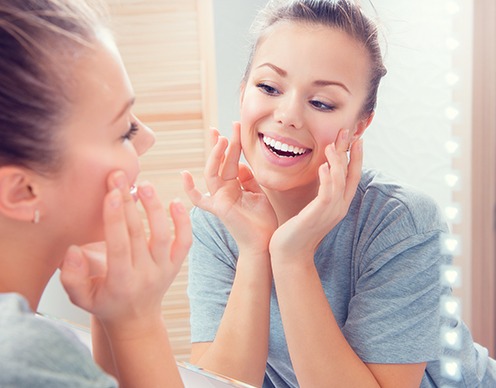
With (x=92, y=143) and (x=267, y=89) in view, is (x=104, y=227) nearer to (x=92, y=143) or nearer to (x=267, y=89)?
(x=92, y=143)

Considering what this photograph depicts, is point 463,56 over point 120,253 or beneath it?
over

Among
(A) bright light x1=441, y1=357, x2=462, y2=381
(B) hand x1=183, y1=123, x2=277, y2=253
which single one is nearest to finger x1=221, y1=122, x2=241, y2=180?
(B) hand x1=183, y1=123, x2=277, y2=253

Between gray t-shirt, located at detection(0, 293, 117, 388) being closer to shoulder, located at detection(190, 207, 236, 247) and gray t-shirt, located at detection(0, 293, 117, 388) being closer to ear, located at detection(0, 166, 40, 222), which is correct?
ear, located at detection(0, 166, 40, 222)

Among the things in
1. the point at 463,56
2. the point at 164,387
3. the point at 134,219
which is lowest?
the point at 164,387

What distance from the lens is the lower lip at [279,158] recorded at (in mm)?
507

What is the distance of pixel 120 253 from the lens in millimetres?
397

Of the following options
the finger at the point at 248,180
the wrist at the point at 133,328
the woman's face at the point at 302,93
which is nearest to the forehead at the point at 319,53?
the woman's face at the point at 302,93

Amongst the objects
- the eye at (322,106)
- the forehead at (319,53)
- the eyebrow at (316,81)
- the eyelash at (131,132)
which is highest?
the forehead at (319,53)

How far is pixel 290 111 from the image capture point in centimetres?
48

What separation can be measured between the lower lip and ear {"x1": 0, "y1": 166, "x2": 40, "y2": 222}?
19cm

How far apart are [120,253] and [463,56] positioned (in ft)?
0.80

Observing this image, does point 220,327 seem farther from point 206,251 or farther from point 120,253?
point 120,253

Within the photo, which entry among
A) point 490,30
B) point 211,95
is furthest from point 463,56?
point 211,95

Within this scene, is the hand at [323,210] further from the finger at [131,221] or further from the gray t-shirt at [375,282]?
the finger at [131,221]
